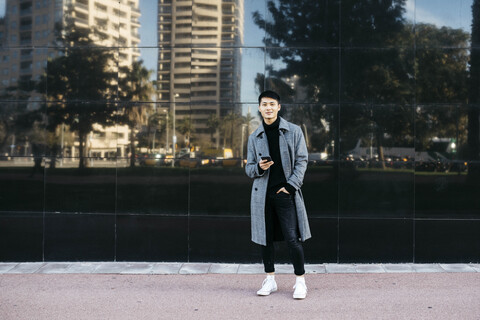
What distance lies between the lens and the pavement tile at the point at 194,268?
253 inches

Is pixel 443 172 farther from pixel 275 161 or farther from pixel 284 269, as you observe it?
pixel 275 161

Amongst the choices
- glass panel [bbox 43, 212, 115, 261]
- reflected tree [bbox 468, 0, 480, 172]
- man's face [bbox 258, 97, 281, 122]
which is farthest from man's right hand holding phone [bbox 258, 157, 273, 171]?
reflected tree [bbox 468, 0, 480, 172]

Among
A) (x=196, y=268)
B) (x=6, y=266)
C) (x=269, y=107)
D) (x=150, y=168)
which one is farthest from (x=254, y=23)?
(x=6, y=266)

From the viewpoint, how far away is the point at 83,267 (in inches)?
264

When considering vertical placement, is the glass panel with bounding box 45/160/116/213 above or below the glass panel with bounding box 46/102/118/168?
below

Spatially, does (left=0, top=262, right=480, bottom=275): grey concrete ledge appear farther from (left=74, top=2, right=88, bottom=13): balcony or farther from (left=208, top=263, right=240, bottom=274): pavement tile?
(left=74, top=2, right=88, bottom=13): balcony

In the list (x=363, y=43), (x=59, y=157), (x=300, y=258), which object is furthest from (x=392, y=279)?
(x=59, y=157)

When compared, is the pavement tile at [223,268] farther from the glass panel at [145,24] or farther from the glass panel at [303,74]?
the glass panel at [145,24]

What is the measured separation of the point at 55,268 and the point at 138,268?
1102mm

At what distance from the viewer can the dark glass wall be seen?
695 cm

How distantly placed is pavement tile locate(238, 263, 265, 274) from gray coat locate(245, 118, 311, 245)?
1.28m

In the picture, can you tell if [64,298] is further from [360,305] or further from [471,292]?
[471,292]

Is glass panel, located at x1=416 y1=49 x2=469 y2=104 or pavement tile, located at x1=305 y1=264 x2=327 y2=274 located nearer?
pavement tile, located at x1=305 y1=264 x2=327 y2=274

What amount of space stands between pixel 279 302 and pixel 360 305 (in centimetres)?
79
